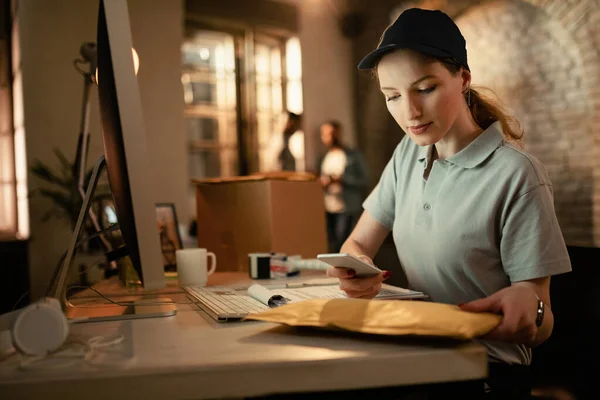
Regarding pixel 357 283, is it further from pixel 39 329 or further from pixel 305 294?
pixel 39 329

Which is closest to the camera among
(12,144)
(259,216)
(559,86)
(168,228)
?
(259,216)

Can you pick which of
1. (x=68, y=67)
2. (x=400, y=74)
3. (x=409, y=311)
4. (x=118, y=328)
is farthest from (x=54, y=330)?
(x=68, y=67)

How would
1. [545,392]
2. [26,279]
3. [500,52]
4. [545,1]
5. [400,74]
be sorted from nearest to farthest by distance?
[400,74] < [545,392] < [545,1] < [500,52] < [26,279]

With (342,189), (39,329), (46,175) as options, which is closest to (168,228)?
(39,329)

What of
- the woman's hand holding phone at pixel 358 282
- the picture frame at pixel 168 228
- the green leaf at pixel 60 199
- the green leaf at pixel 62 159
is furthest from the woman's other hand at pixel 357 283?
the green leaf at pixel 62 159

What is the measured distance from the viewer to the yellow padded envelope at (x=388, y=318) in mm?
641

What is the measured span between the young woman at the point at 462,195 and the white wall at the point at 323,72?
496cm

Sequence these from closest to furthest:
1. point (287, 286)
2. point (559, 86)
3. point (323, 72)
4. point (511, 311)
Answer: point (511, 311)
point (287, 286)
point (559, 86)
point (323, 72)

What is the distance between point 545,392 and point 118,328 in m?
0.87

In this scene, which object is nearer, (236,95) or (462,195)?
(462,195)

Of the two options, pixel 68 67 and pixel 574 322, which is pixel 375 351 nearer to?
pixel 574 322

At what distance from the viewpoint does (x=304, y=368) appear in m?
0.61

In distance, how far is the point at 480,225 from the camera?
3.56 ft

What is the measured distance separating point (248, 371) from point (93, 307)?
0.59 metres
